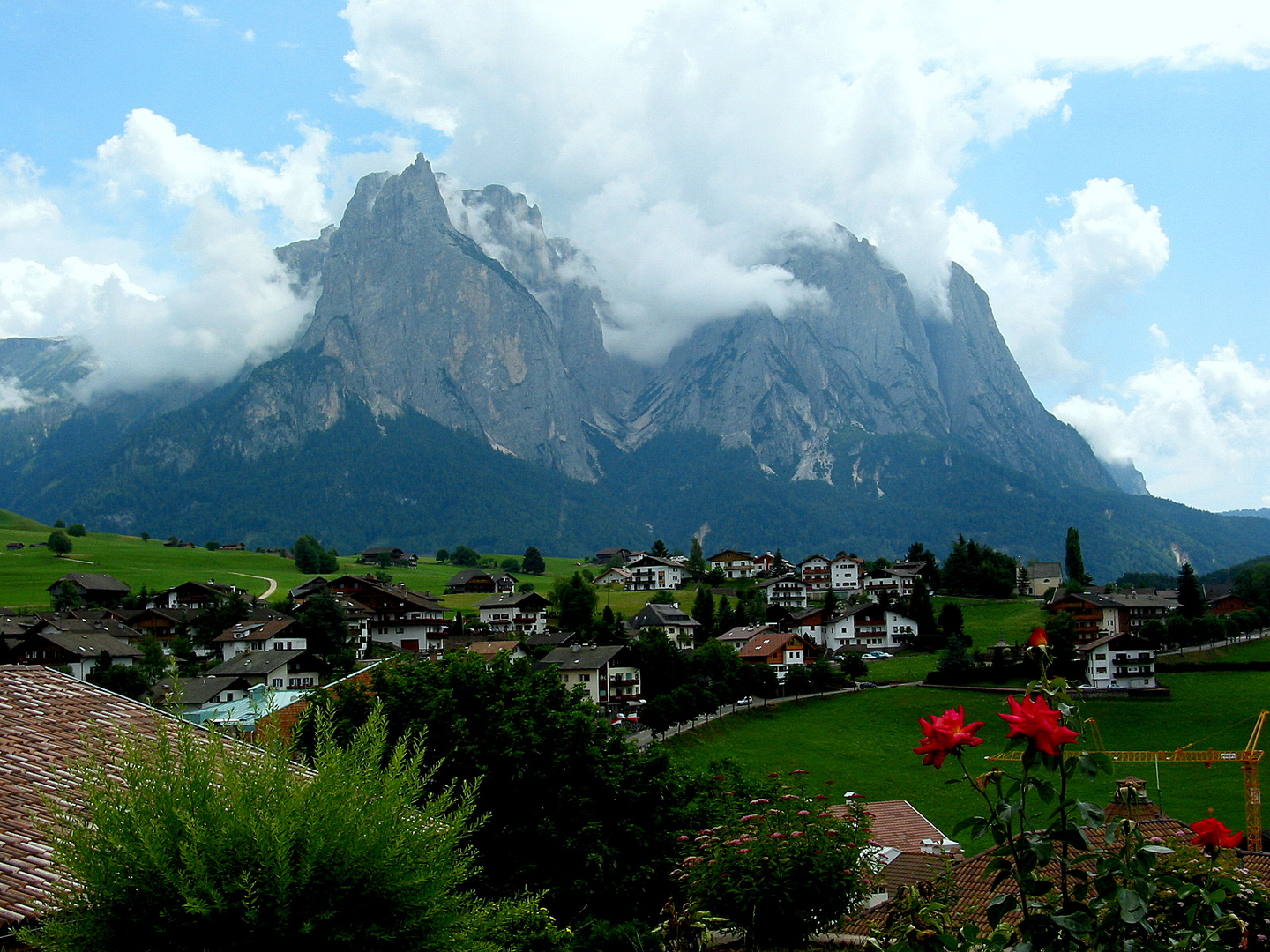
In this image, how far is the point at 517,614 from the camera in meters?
86.0

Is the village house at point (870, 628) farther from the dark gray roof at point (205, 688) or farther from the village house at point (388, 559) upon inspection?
the village house at point (388, 559)

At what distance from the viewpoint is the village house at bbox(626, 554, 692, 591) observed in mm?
116250

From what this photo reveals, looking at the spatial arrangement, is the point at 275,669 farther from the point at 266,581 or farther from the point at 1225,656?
the point at 1225,656

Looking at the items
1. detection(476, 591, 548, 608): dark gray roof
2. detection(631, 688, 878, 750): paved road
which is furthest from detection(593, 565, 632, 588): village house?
detection(631, 688, 878, 750): paved road

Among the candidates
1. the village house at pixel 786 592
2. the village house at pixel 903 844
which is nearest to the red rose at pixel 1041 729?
the village house at pixel 903 844

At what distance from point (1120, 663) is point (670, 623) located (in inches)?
1284

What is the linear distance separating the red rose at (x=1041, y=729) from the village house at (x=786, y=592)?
98.4 m

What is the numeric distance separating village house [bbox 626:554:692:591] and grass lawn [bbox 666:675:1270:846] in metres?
56.4

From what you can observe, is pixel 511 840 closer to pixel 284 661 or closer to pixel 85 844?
pixel 85 844

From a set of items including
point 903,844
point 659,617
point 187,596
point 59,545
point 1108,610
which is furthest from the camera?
point 59,545

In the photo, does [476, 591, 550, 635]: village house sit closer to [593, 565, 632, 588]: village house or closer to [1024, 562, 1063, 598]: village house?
[593, 565, 632, 588]: village house

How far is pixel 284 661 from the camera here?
2263 inches

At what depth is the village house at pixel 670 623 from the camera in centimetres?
7756

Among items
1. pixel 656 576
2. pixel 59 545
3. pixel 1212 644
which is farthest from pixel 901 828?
pixel 59 545
